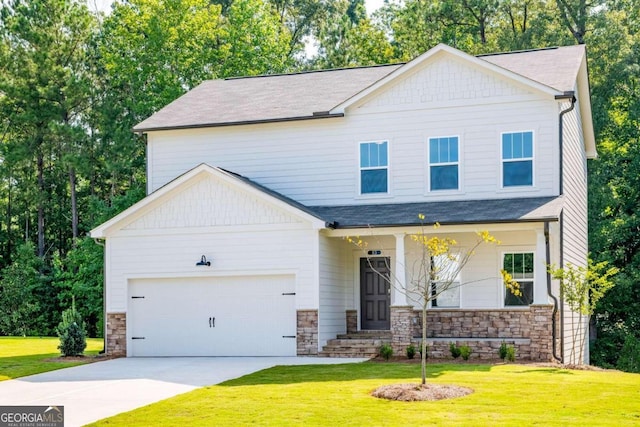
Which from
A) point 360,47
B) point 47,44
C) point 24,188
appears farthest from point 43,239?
point 360,47

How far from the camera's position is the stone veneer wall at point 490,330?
19484 millimetres

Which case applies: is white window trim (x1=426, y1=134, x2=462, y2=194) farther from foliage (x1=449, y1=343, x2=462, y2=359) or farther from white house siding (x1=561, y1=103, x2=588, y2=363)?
foliage (x1=449, y1=343, x2=462, y2=359)

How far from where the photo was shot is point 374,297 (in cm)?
2342

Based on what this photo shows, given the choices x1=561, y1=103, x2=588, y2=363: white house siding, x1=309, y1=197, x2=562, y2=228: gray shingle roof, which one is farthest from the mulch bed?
x1=561, y1=103, x2=588, y2=363: white house siding

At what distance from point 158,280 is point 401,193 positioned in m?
6.53

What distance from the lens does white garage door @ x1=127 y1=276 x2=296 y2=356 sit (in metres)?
21.8

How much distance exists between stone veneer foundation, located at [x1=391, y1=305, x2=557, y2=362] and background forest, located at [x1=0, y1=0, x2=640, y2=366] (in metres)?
13.4

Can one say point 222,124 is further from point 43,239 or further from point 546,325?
point 43,239

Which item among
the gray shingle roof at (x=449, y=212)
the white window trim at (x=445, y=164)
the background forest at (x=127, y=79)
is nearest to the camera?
the gray shingle roof at (x=449, y=212)

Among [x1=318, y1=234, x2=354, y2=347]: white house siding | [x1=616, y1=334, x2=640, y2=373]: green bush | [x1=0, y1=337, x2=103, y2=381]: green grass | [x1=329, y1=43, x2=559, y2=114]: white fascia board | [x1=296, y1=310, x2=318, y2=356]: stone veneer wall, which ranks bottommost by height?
[x1=616, y1=334, x2=640, y2=373]: green bush

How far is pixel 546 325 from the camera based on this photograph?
63.9 ft

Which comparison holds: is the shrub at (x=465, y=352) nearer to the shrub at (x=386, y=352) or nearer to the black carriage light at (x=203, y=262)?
the shrub at (x=386, y=352)

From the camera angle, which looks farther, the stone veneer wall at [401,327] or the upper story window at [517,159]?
the upper story window at [517,159]

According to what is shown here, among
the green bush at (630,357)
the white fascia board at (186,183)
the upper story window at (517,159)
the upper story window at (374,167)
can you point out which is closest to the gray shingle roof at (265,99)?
the upper story window at (374,167)
